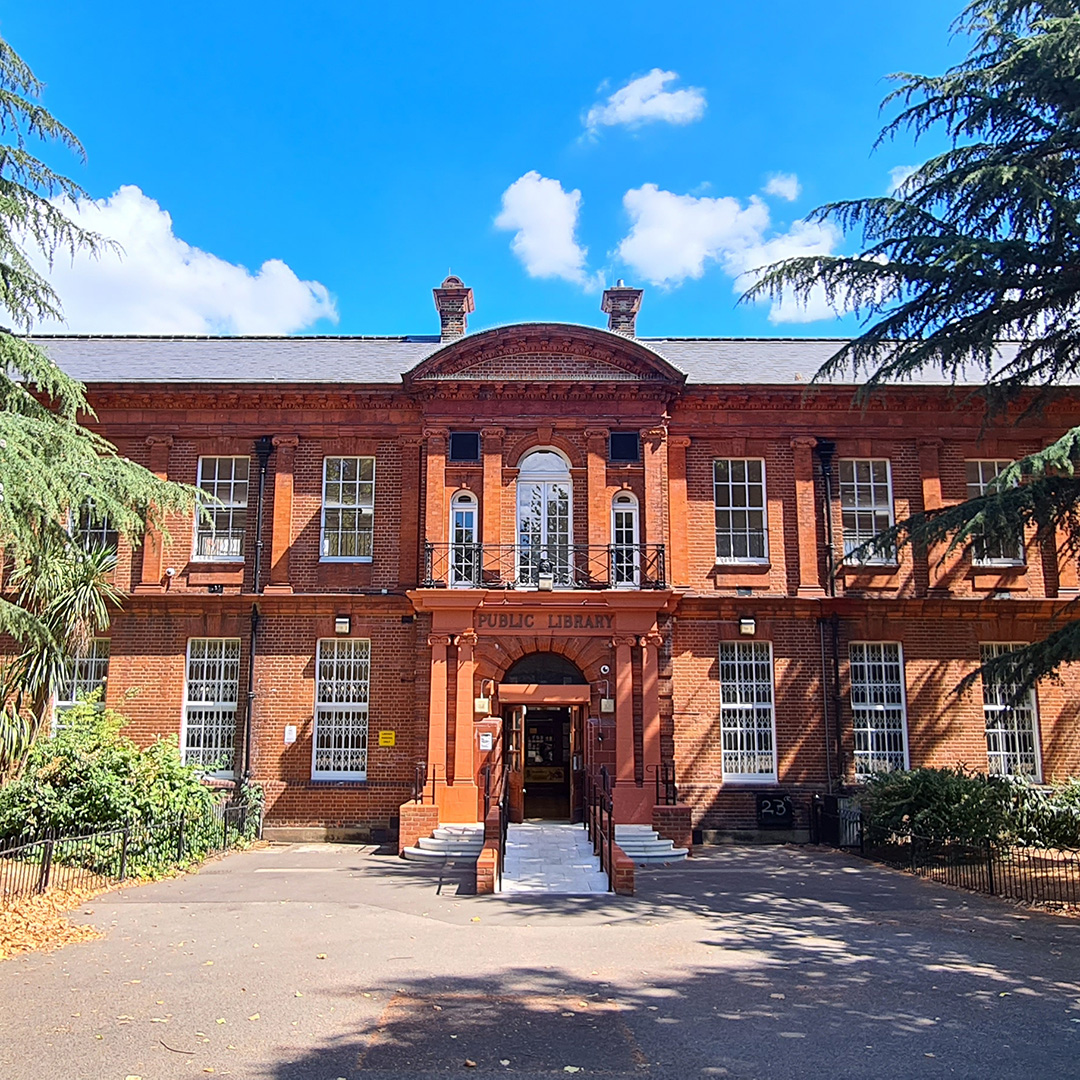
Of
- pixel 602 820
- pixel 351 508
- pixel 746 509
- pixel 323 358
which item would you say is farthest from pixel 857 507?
pixel 323 358

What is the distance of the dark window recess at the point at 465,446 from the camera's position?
1953 centimetres

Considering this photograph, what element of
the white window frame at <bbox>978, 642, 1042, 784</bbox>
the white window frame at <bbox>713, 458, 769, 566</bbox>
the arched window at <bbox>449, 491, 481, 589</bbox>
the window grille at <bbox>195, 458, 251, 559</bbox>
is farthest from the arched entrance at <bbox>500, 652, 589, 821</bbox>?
the white window frame at <bbox>978, 642, 1042, 784</bbox>

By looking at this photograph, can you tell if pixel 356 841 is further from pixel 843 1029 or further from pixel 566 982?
pixel 843 1029

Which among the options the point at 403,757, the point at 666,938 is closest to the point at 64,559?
the point at 403,757

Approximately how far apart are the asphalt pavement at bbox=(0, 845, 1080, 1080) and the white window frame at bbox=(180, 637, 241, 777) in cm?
619

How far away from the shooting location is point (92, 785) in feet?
47.1

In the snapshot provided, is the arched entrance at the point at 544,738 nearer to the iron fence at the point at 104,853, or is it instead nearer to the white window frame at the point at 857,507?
the iron fence at the point at 104,853

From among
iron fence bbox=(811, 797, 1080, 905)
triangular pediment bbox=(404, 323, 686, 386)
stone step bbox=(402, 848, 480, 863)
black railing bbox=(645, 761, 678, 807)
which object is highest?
triangular pediment bbox=(404, 323, 686, 386)

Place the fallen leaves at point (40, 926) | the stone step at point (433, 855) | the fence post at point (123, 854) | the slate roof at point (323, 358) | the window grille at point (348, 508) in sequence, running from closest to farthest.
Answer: the fallen leaves at point (40, 926)
the fence post at point (123, 854)
the stone step at point (433, 855)
the window grille at point (348, 508)
the slate roof at point (323, 358)

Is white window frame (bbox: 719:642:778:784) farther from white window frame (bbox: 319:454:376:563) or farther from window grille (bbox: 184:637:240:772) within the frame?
window grille (bbox: 184:637:240:772)

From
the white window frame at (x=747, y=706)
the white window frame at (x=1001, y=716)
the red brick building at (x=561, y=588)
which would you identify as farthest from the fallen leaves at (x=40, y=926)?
the white window frame at (x=1001, y=716)

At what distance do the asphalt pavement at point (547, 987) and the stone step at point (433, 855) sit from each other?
124 inches

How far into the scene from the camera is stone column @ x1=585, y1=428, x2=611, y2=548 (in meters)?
19.0

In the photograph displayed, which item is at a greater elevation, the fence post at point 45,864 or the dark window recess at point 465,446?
the dark window recess at point 465,446
